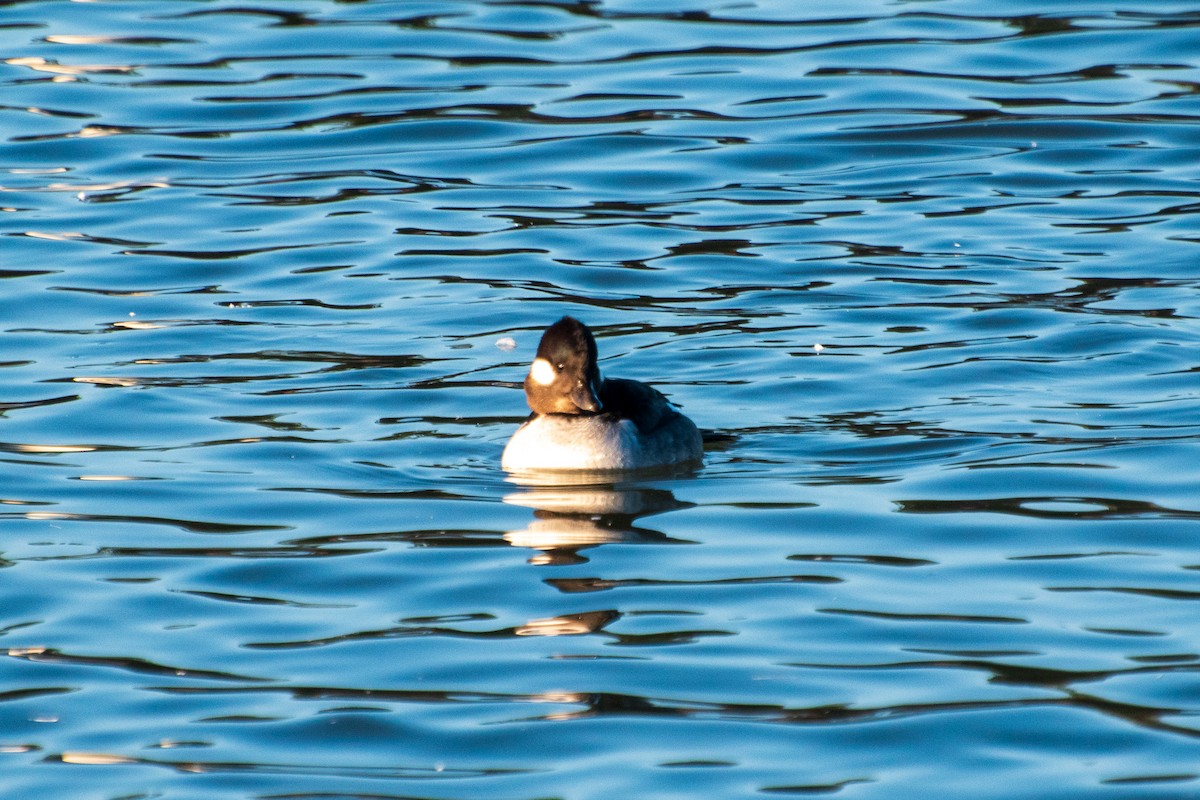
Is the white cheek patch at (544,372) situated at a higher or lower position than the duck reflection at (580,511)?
higher

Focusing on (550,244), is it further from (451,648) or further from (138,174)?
(451,648)

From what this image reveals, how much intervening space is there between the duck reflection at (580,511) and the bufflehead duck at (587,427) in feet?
0.36

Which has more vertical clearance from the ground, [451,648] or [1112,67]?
[1112,67]

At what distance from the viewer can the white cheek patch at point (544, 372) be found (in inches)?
447

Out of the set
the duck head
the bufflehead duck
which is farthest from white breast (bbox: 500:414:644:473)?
the duck head

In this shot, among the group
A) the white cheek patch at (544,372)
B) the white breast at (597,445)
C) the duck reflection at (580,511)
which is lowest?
the duck reflection at (580,511)

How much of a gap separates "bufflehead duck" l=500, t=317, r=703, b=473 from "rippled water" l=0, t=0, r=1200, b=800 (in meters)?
0.17

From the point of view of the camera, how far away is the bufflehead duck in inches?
446

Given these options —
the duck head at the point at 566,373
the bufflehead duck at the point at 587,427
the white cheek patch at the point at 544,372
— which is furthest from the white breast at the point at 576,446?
the white cheek patch at the point at 544,372

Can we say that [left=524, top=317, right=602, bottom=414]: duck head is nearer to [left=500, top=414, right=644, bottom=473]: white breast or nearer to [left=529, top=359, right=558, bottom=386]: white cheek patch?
[left=529, top=359, right=558, bottom=386]: white cheek patch

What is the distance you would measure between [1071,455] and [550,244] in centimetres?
631

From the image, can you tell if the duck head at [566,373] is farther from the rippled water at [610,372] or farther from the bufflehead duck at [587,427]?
the rippled water at [610,372]

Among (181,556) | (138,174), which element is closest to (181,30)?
(138,174)

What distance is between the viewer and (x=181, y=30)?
2322cm
